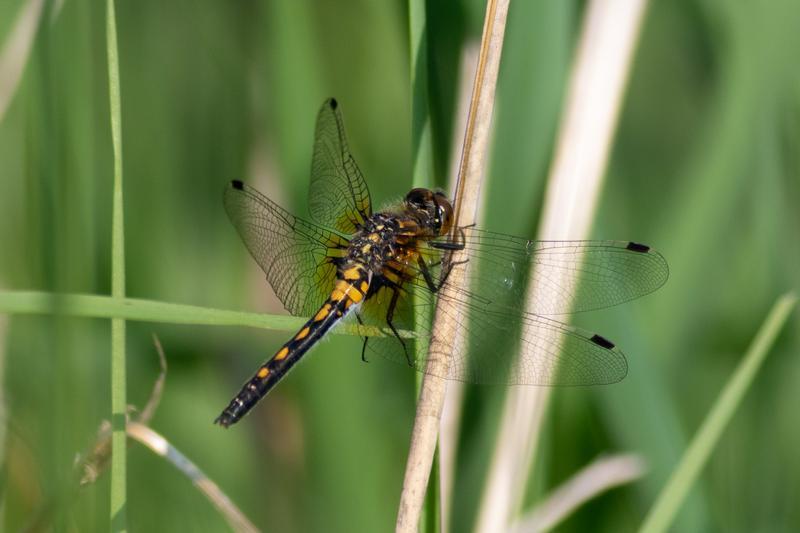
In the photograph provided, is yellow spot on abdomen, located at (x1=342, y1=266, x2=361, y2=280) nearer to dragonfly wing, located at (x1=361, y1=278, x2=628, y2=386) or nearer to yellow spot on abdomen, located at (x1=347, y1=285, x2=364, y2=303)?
yellow spot on abdomen, located at (x1=347, y1=285, x2=364, y2=303)

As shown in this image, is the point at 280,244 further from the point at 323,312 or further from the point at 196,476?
the point at 196,476

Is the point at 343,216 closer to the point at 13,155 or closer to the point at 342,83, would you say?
the point at 342,83

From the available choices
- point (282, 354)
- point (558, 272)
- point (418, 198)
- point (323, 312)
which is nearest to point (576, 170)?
point (558, 272)

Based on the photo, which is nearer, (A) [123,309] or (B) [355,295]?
(A) [123,309]

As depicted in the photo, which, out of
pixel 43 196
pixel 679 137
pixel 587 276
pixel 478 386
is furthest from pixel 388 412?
pixel 679 137

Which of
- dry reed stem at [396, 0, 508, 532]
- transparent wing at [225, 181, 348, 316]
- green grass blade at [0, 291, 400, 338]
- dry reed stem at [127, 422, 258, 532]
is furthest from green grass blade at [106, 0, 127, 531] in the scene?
transparent wing at [225, 181, 348, 316]
